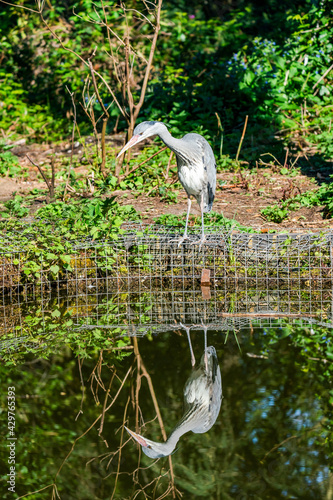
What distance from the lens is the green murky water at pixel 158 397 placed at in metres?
3.81

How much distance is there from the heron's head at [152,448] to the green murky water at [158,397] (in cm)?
4

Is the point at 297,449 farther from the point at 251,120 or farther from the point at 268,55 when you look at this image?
the point at 268,55

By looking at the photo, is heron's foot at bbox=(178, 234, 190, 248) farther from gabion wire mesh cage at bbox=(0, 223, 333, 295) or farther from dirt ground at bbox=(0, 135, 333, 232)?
dirt ground at bbox=(0, 135, 333, 232)

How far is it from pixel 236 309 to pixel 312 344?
3.43 feet

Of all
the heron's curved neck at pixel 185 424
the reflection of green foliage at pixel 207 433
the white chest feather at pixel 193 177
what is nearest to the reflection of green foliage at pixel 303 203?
the white chest feather at pixel 193 177

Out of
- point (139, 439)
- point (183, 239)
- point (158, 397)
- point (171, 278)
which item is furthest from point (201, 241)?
point (139, 439)

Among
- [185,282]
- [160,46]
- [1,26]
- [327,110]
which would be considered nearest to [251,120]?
[327,110]

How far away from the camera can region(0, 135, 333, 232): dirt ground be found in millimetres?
7891

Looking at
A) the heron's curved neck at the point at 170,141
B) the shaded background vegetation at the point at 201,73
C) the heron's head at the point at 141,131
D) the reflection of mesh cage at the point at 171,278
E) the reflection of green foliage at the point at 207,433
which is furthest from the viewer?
the shaded background vegetation at the point at 201,73

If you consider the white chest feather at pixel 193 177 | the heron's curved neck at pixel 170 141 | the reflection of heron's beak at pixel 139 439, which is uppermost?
the heron's curved neck at pixel 170 141

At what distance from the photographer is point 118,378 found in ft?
16.8

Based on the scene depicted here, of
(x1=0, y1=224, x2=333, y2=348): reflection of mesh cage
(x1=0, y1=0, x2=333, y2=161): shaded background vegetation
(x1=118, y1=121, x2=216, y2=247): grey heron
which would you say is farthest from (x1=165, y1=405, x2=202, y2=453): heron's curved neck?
(x1=0, y1=0, x2=333, y2=161): shaded background vegetation

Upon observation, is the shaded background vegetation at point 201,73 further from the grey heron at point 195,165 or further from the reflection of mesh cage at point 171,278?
the reflection of mesh cage at point 171,278

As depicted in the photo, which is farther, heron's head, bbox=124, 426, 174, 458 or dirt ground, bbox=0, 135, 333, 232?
dirt ground, bbox=0, 135, 333, 232
